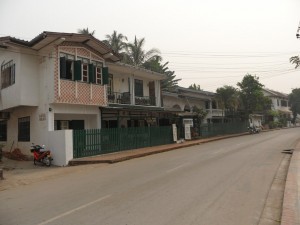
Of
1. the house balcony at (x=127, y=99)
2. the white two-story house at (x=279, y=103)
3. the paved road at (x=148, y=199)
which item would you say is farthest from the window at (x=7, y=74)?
the white two-story house at (x=279, y=103)

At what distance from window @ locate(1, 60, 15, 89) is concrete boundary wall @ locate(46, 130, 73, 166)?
219 inches

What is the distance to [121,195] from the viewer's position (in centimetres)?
740

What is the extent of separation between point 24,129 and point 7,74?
3878mm

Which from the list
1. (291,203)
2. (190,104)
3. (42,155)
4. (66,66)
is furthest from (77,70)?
(190,104)

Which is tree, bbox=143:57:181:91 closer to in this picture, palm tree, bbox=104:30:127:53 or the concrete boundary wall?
palm tree, bbox=104:30:127:53

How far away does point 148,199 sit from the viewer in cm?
684

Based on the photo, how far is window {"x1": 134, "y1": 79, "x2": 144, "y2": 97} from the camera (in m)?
26.3

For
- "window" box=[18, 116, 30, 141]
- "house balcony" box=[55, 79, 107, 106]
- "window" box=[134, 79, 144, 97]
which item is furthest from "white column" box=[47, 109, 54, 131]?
"window" box=[134, 79, 144, 97]

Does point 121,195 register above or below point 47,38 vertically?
below

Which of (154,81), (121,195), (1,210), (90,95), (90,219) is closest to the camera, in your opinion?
(90,219)

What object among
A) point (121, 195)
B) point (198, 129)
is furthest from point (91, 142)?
point (198, 129)

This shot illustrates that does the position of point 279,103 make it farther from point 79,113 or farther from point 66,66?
point 66,66

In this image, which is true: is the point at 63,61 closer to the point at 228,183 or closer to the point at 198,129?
the point at 228,183

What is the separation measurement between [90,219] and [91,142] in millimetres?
11566
